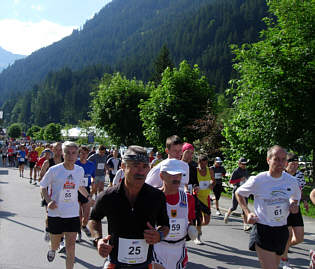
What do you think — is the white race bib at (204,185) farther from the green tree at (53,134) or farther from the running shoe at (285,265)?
the green tree at (53,134)

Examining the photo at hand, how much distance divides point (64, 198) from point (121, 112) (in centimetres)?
2373

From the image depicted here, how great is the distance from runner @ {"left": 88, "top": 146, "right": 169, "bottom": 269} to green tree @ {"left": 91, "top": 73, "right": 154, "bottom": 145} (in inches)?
1024

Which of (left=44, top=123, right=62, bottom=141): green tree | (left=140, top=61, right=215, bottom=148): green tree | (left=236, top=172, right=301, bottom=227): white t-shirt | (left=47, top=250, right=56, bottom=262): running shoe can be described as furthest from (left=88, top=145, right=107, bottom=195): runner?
(left=44, top=123, right=62, bottom=141): green tree

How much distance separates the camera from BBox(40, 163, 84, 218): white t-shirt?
5414 millimetres

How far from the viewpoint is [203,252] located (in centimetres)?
712

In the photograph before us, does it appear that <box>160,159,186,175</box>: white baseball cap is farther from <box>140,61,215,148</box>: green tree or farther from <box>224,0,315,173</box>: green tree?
<box>140,61,215,148</box>: green tree

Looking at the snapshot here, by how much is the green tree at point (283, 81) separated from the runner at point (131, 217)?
10.9m

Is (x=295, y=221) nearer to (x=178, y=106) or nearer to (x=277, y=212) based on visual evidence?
(x=277, y=212)

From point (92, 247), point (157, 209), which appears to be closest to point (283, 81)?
point (92, 247)

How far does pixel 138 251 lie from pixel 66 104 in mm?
159893

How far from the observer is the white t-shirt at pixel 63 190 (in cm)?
541

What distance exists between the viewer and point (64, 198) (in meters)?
5.44

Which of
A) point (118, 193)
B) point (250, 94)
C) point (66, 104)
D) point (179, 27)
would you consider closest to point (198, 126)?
point (250, 94)

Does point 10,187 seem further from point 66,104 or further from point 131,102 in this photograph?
point 66,104
